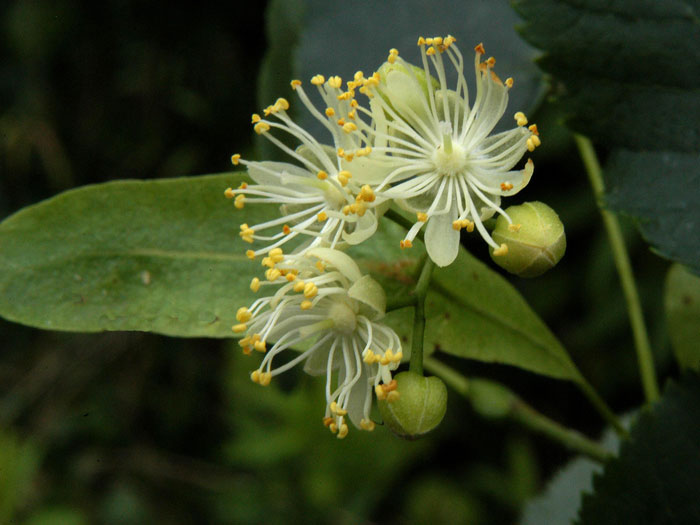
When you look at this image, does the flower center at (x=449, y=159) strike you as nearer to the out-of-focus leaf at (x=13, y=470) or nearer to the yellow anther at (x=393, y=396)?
the yellow anther at (x=393, y=396)

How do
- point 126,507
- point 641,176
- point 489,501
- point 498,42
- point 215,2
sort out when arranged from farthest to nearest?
point 126,507, point 489,501, point 215,2, point 498,42, point 641,176

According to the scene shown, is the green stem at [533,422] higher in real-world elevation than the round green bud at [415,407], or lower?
lower

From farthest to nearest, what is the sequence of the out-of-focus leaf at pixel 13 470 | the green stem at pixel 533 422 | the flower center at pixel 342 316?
the out-of-focus leaf at pixel 13 470
the green stem at pixel 533 422
the flower center at pixel 342 316

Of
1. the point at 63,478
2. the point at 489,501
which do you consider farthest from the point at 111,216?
the point at 63,478

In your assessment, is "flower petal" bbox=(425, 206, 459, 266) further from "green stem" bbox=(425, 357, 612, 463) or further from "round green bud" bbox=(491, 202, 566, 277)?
"green stem" bbox=(425, 357, 612, 463)

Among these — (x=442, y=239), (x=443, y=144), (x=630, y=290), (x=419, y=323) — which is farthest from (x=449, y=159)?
(x=630, y=290)

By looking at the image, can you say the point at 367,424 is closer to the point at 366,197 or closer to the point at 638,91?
the point at 366,197

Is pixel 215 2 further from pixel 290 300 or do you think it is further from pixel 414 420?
pixel 414 420

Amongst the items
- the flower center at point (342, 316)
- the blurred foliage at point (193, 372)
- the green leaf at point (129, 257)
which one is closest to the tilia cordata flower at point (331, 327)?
the flower center at point (342, 316)
